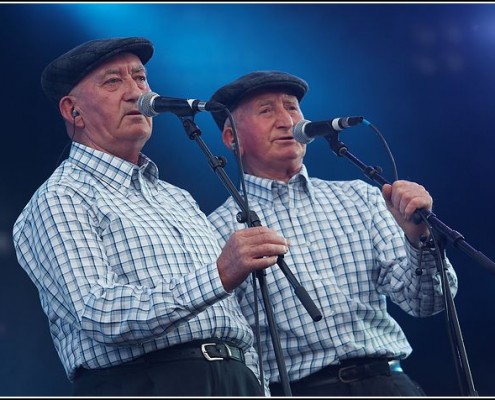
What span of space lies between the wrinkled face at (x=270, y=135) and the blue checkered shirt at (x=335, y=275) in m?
0.08

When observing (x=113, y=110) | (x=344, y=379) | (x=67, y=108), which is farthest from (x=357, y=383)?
(x=67, y=108)

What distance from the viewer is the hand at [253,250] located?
2.10 meters

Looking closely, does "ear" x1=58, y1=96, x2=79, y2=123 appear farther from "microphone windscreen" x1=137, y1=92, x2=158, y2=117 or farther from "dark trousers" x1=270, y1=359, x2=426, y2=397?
"dark trousers" x1=270, y1=359, x2=426, y2=397

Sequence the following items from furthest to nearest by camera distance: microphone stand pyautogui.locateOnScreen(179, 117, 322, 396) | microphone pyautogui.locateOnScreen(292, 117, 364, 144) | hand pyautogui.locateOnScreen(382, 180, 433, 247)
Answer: microphone pyautogui.locateOnScreen(292, 117, 364, 144), hand pyautogui.locateOnScreen(382, 180, 433, 247), microphone stand pyautogui.locateOnScreen(179, 117, 322, 396)

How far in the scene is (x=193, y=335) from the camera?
2.41m

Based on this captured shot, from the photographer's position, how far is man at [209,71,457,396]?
2943mm

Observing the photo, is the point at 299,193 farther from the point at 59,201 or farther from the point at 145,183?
the point at 59,201

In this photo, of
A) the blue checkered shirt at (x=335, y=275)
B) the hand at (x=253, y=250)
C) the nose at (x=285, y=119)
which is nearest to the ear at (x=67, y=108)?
the blue checkered shirt at (x=335, y=275)

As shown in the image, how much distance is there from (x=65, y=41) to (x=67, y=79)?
737 mm

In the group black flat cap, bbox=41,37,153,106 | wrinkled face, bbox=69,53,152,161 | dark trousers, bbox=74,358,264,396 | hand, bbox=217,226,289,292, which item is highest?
black flat cap, bbox=41,37,153,106

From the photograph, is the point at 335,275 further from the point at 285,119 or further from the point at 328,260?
the point at 285,119

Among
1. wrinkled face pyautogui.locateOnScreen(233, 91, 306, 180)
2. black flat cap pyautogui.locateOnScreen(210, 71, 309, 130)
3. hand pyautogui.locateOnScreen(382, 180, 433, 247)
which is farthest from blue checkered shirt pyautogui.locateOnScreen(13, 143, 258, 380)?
black flat cap pyautogui.locateOnScreen(210, 71, 309, 130)

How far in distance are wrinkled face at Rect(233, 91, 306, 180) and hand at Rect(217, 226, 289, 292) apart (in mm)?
1317

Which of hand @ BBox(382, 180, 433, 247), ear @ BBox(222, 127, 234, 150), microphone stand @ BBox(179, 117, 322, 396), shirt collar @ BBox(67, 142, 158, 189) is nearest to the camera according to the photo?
microphone stand @ BBox(179, 117, 322, 396)
